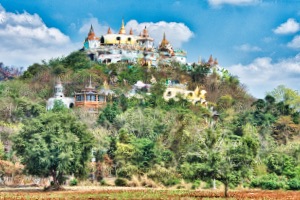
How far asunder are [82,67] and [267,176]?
56.2 metres

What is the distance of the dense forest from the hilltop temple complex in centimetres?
391

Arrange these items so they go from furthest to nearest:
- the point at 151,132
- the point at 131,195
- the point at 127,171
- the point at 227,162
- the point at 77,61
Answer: the point at 77,61
the point at 151,132
the point at 127,171
the point at 131,195
the point at 227,162

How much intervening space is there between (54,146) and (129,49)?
69.1 metres

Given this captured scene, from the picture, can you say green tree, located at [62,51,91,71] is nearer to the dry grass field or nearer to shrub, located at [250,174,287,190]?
shrub, located at [250,174,287,190]

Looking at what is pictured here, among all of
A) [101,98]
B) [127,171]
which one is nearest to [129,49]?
[101,98]

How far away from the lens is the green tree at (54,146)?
4181 cm

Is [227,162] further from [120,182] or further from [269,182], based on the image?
[120,182]

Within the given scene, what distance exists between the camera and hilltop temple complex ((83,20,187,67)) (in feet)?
355

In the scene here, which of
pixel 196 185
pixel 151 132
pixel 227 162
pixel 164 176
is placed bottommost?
pixel 196 185

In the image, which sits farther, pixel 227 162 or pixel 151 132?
pixel 151 132

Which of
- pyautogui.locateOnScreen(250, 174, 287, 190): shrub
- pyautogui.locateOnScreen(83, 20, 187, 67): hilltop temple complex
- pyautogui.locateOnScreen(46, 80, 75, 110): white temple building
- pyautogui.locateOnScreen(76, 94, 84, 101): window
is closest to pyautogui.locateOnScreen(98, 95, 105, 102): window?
pyautogui.locateOnScreen(76, 94, 84, 101): window

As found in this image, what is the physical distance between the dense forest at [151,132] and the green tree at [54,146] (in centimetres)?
8

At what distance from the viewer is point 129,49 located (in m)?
110

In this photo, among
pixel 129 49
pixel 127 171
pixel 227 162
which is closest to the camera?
pixel 227 162
